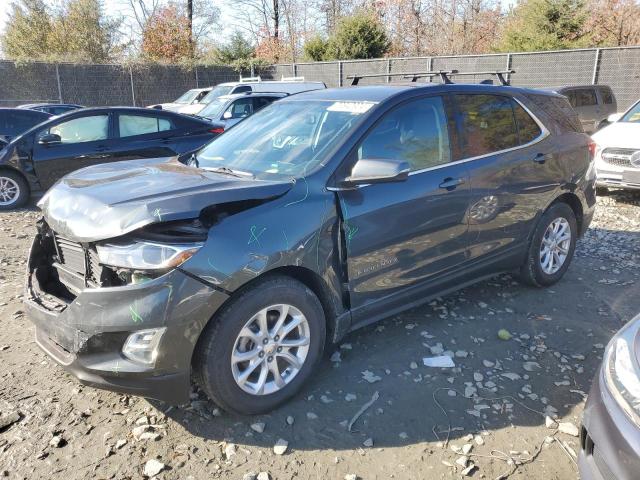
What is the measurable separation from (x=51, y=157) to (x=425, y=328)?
6480 mm

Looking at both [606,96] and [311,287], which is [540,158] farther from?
[606,96]

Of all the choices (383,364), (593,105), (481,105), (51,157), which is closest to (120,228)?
(383,364)

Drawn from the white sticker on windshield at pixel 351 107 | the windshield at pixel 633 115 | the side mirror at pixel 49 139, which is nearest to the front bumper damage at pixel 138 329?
the white sticker on windshield at pixel 351 107

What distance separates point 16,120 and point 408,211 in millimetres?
9199

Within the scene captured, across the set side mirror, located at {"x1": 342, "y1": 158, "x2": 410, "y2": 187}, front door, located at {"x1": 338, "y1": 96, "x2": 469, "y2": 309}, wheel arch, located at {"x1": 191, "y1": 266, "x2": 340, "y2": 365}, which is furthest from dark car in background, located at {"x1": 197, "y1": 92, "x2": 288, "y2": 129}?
wheel arch, located at {"x1": 191, "y1": 266, "x2": 340, "y2": 365}

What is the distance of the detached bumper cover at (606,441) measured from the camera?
183cm

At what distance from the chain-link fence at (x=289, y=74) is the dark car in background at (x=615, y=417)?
491 inches

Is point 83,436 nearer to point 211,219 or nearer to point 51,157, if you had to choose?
point 211,219

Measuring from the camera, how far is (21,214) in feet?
25.2

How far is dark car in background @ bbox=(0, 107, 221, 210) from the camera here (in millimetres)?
7734

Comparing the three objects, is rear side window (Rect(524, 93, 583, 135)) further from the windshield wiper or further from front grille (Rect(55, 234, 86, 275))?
front grille (Rect(55, 234, 86, 275))

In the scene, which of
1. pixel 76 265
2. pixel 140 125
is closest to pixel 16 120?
pixel 140 125

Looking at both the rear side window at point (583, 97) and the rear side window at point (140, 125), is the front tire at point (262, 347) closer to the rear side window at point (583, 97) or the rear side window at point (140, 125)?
A: the rear side window at point (140, 125)

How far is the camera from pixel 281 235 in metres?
2.75
